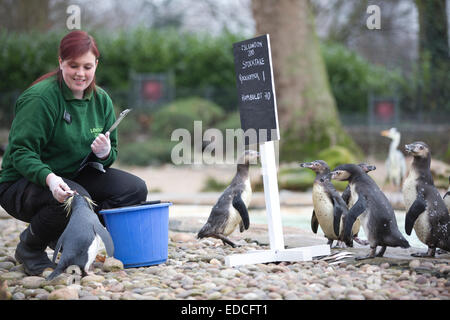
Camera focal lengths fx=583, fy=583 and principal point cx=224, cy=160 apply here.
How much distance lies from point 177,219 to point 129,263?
Answer: 1.87 metres

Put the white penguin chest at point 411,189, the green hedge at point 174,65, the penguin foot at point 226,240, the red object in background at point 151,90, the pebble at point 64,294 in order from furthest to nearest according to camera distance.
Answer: the green hedge at point 174,65 → the red object in background at point 151,90 → the penguin foot at point 226,240 → the white penguin chest at point 411,189 → the pebble at point 64,294

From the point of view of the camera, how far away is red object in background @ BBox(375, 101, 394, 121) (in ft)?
42.8

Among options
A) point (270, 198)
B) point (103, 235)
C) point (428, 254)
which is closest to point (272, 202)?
point (270, 198)

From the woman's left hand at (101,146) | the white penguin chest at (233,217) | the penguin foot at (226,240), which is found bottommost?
the penguin foot at (226,240)

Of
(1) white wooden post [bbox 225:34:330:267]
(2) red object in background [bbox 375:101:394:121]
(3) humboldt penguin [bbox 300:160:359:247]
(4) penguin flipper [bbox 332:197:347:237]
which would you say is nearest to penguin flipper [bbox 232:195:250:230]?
(1) white wooden post [bbox 225:34:330:267]

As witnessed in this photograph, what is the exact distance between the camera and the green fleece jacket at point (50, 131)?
3.47 meters

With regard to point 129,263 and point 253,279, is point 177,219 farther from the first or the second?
point 253,279

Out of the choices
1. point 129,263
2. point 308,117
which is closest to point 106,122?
point 129,263

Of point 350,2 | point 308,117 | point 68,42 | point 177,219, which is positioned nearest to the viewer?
point 68,42

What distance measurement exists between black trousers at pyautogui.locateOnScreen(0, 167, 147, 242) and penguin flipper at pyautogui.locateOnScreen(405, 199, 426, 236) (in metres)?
1.79

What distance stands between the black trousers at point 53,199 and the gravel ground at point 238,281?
0.34m

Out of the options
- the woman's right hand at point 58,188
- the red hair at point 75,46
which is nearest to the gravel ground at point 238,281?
the woman's right hand at point 58,188

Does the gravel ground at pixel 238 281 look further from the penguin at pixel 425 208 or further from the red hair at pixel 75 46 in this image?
the red hair at pixel 75 46

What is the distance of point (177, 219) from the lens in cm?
566
